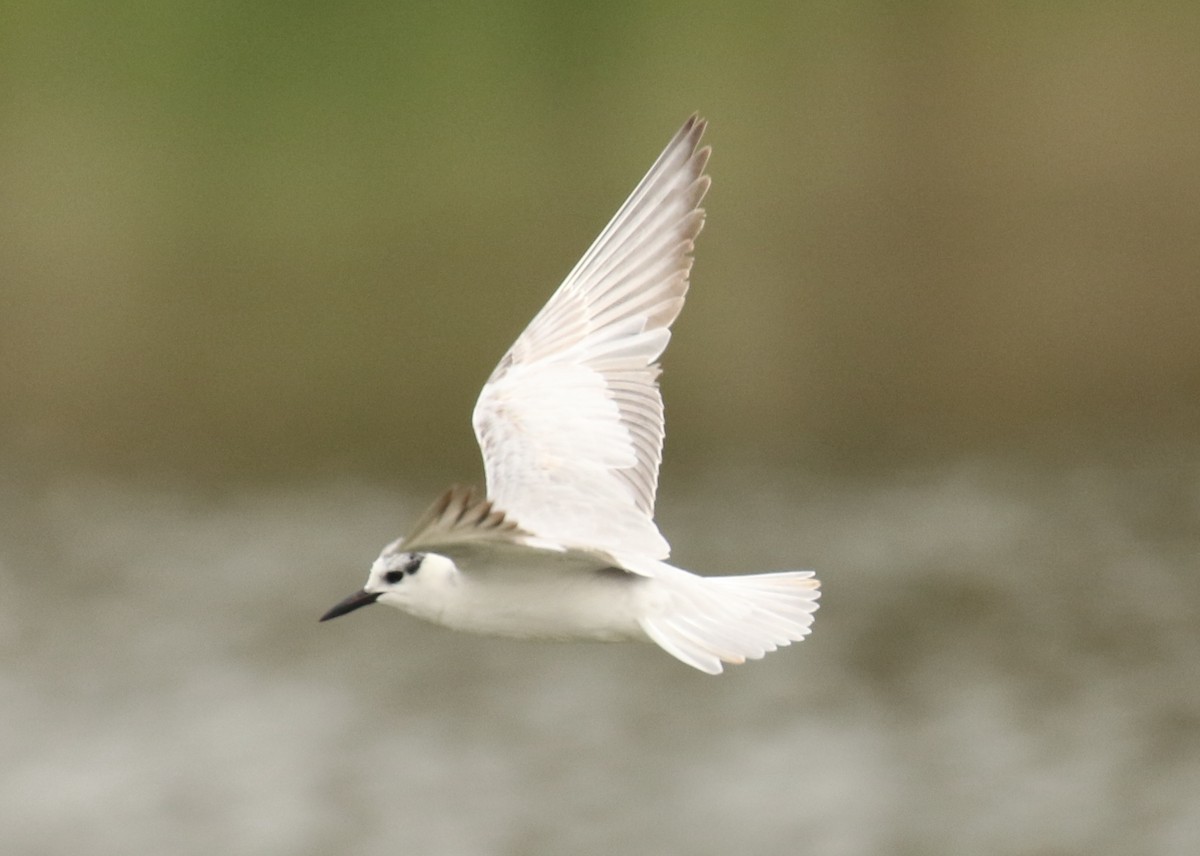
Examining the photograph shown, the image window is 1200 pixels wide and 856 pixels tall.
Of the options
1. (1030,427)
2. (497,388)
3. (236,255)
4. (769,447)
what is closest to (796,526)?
(769,447)

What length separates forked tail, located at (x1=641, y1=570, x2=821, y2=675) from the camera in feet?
15.2

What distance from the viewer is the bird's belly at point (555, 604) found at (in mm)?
4695

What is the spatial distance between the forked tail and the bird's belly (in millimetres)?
59

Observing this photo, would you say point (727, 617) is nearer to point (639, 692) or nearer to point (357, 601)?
point (357, 601)

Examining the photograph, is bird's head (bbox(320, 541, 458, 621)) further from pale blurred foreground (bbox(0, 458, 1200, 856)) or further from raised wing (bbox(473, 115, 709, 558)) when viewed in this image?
pale blurred foreground (bbox(0, 458, 1200, 856))

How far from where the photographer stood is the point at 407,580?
15.8 ft

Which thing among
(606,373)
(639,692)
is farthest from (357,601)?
(639,692)

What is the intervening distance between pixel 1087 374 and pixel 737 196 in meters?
2.09

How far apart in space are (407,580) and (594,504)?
42 cm

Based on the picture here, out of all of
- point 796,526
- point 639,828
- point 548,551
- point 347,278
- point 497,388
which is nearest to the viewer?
point 548,551

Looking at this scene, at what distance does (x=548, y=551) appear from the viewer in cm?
445

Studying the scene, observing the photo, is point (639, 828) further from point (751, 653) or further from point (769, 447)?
point (751, 653)

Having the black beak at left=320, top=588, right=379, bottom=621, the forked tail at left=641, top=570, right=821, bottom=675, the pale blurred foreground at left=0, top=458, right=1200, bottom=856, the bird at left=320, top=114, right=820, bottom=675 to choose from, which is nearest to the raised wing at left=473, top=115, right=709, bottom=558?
the bird at left=320, top=114, right=820, bottom=675

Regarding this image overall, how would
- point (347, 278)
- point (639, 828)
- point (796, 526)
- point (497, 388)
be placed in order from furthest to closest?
point (347, 278) → point (796, 526) → point (639, 828) → point (497, 388)
